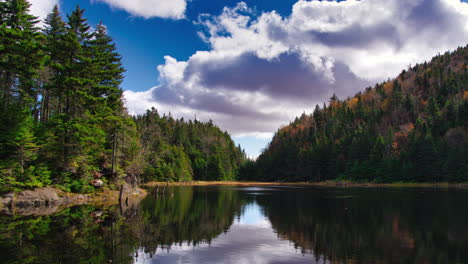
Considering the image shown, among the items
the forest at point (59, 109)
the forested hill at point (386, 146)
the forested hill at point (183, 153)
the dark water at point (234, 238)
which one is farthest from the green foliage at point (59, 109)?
the forested hill at point (386, 146)

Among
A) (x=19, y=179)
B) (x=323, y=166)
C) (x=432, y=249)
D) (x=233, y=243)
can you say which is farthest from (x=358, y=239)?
(x=323, y=166)

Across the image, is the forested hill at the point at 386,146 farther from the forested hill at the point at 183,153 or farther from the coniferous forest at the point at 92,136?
the forested hill at the point at 183,153

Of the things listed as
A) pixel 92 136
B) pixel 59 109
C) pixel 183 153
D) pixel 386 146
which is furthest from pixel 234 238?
pixel 386 146

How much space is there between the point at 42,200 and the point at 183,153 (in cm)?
10082

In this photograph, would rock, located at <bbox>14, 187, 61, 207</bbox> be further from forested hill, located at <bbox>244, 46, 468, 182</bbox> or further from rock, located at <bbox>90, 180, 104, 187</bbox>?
forested hill, located at <bbox>244, 46, 468, 182</bbox>

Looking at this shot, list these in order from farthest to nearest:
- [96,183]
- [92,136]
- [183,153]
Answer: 1. [183,153]
2. [96,183]
3. [92,136]

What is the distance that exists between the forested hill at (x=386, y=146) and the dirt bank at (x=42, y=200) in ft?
319

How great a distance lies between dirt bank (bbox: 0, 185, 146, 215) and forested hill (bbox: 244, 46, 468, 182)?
319 ft

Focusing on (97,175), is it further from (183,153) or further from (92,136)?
(183,153)

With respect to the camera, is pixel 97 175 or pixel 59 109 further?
pixel 59 109

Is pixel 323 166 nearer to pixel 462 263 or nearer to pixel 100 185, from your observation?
pixel 100 185

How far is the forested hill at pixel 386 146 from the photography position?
341ft

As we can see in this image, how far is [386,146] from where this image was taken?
127m

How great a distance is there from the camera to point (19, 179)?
1401 inches
